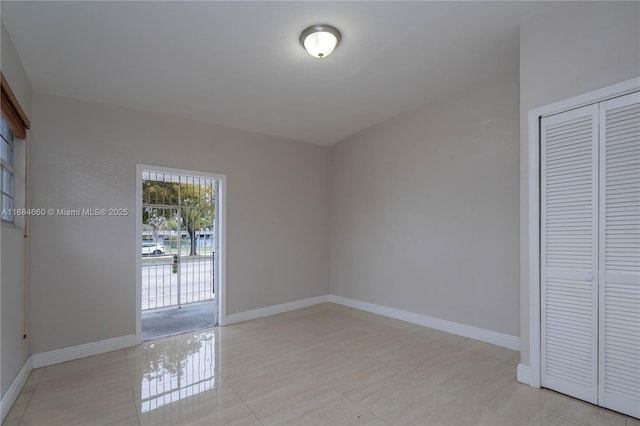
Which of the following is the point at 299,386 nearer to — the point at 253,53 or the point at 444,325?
the point at 444,325

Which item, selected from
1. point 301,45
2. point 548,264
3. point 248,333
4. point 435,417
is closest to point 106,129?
point 301,45

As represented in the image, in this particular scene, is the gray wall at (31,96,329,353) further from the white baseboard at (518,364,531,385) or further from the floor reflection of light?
the white baseboard at (518,364,531,385)

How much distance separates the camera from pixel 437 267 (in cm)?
431

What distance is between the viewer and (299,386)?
2811 mm

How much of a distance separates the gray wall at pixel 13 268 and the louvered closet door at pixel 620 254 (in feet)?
14.8

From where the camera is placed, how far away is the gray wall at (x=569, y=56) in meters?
2.32

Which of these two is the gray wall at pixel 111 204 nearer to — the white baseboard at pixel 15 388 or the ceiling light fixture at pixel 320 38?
the white baseboard at pixel 15 388

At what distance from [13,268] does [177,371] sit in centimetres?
166

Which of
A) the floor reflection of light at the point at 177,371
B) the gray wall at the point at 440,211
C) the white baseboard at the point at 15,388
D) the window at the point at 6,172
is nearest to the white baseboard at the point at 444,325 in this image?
the gray wall at the point at 440,211

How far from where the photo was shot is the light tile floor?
7.73 feet

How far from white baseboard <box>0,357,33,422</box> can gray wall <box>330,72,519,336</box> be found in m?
4.13

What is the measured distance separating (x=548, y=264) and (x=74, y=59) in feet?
15.0

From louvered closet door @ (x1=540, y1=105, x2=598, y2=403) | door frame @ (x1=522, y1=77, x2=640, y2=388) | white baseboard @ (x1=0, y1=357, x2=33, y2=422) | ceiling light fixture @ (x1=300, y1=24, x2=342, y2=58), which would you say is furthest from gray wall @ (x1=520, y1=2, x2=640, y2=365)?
white baseboard @ (x1=0, y1=357, x2=33, y2=422)

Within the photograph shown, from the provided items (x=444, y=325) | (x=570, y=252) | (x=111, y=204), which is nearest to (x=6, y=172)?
(x=111, y=204)
